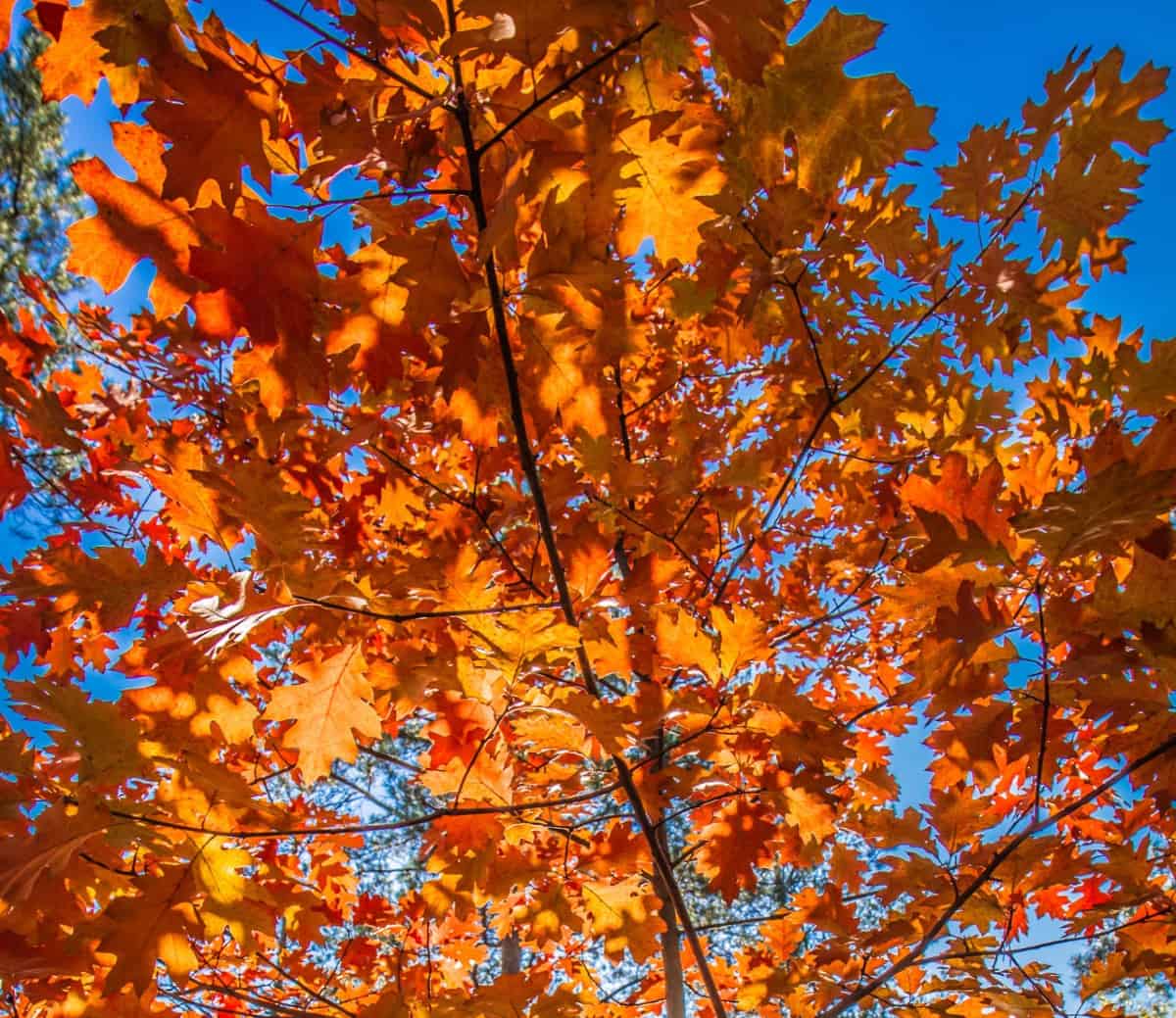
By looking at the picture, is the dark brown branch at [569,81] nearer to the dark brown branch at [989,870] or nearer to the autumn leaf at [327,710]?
the autumn leaf at [327,710]

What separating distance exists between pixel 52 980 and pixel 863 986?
1812mm

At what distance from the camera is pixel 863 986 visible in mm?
1650

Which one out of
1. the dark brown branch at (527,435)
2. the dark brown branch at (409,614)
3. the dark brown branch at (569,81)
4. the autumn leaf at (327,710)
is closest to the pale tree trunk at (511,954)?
the dark brown branch at (527,435)

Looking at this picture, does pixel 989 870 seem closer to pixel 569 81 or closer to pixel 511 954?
pixel 569 81

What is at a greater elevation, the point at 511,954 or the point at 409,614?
the point at 511,954

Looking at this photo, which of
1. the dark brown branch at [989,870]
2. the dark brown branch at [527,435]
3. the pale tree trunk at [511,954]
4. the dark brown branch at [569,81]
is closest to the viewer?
the dark brown branch at [569,81]

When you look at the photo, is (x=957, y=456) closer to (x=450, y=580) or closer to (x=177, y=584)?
(x=450, y=580)

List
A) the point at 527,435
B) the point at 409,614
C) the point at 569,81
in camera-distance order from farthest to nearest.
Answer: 1. the point at 527,435
2. the point at 409,614
3. the point at 569,81

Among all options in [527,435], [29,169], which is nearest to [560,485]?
[527,435]

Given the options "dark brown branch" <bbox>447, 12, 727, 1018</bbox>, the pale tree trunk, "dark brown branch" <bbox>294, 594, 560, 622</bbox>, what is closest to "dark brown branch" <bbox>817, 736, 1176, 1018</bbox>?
"dark brown branch" <bbox>447, 12, 727, 1018</bbox>

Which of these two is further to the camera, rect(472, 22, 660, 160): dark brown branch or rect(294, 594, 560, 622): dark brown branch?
rect(294, 594, 560, 622): dark brown branch

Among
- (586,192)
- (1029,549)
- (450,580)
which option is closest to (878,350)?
(1029,549)

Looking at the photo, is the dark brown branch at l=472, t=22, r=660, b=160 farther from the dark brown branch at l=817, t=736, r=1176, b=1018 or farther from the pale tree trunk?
the pale tree trunk

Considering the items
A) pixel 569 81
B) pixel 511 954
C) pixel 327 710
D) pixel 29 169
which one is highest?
pixel 29 169
